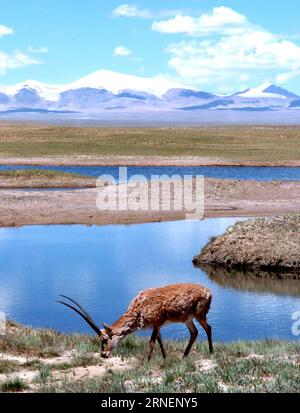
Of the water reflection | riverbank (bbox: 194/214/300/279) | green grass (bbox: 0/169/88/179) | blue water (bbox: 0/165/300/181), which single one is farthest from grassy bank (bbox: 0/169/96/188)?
the water reflection

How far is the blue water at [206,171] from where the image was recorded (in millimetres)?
58625

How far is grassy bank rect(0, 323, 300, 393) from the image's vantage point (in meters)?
10.9

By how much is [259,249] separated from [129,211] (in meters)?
14.3

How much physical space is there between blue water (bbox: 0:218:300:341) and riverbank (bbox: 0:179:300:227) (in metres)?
1.81

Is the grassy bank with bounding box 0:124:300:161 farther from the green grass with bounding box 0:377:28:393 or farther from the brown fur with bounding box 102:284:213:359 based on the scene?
the green grass with bounding box 0:377:28:393

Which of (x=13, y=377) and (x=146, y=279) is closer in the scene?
(x=13, y=377)

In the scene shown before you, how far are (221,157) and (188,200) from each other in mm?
26667

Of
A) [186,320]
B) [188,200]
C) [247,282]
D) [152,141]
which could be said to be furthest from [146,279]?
[152,141]

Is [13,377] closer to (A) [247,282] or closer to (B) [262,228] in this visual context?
(A) [247,282]

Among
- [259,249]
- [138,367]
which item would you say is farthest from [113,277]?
[138,367]

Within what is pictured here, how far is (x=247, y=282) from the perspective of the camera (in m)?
26.4

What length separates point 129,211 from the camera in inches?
1652

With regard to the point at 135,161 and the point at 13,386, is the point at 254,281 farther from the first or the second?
the point at 135,161
